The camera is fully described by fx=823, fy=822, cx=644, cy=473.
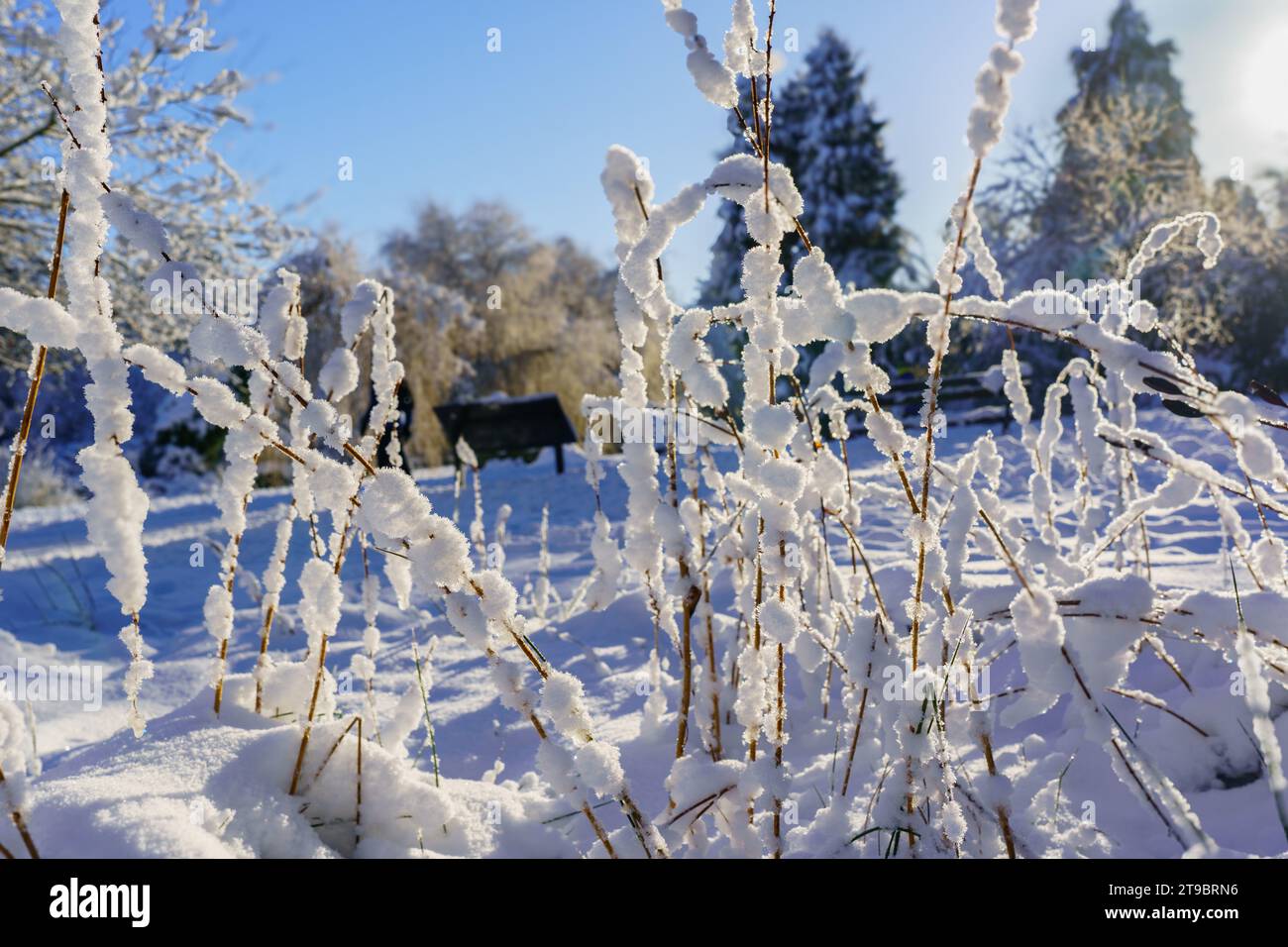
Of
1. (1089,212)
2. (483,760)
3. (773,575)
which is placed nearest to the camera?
(773,575)

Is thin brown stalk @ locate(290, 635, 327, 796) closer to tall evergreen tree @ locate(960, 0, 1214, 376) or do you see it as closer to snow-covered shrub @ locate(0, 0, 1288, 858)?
snow-covered shrub @ locate(0, 0, 1288, 858)

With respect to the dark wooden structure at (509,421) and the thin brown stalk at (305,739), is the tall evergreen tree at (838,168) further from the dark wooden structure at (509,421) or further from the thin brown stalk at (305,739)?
the thin brown stalk at (305,739)

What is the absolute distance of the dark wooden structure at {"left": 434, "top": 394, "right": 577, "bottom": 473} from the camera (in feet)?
32.5

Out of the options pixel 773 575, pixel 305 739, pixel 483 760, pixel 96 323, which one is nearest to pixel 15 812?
pixel 305 739

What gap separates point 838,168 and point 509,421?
11.0 m

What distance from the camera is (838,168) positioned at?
1738 centimetres

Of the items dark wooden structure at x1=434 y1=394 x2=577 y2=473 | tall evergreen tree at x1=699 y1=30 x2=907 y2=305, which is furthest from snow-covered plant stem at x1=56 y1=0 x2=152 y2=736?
tall evergreen tree at x1=699 y1=30 x2=907 y2=305

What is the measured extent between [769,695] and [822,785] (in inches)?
14.9

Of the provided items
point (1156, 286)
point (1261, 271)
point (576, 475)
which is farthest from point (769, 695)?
point (1261, 271)

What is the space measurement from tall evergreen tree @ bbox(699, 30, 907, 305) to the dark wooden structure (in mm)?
8398

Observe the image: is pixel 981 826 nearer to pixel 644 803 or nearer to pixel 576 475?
pixel 644 803

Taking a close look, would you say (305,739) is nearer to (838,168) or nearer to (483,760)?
(483,760)

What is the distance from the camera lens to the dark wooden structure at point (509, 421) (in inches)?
390

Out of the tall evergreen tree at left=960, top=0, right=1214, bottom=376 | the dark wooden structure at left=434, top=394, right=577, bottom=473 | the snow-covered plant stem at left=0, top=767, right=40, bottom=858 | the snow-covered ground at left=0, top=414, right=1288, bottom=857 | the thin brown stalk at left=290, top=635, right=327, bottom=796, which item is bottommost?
the snow-covered ground at left=0, top=414, right=1288, bottom=857
